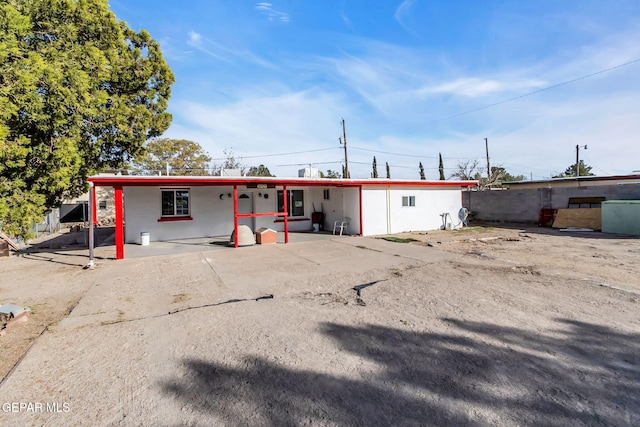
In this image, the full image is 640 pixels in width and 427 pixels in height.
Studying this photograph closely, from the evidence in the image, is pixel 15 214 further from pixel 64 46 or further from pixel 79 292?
pixel 64 46

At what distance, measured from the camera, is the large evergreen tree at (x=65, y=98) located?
7.11 metres

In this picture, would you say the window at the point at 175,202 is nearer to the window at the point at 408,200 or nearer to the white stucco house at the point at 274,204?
the white stucco house at the point at 274,204

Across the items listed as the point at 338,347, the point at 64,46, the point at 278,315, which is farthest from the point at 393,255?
the point at 64,46

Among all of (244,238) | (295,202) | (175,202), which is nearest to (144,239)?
(175,202)

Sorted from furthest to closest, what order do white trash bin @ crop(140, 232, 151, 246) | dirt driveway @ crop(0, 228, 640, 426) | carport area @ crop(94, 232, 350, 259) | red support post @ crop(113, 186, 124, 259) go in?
1. white trash bin @ crop(140, 232, 151, 246)
2. carport area @ crop(94, 232, 350, 259)
3. red support post @ crop(113, 186, 124, 259)
4. dirt driveway @ crop(0, 228, 640, 426)

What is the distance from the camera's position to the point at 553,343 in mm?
3391

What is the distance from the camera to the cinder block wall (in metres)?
14.6

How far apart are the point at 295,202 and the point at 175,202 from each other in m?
5.43

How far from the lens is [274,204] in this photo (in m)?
14.4

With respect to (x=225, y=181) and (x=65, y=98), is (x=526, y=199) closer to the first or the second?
(x=225, y=181)

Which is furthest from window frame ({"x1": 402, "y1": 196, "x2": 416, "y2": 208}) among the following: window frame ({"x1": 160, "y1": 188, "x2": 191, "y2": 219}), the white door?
window frame ({"x1": 160, "y1": 188, "x2": 191, "y2": 219})

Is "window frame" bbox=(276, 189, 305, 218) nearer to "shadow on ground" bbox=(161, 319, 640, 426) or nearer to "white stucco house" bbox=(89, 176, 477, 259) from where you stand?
"white stucco house" bbox=(89, 176, 477, 259)

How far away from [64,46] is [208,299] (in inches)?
447

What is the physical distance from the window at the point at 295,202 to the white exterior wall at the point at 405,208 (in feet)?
11.4
